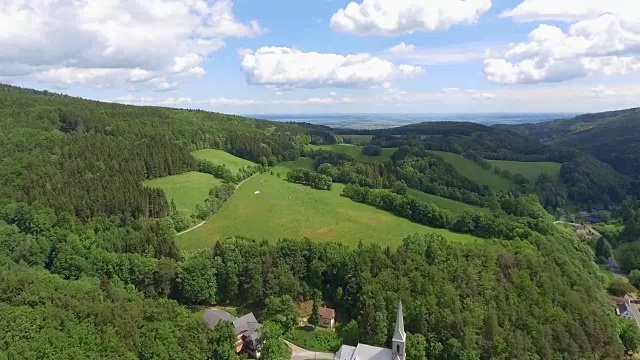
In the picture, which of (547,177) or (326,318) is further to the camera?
(547,177)

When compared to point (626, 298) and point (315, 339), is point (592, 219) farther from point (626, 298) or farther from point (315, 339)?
point (315, 339)

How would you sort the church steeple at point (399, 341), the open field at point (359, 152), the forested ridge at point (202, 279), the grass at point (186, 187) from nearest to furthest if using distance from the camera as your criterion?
the church steeple at point (399, 341), the forested ridge at point (202, 279), the grass at point (186, 187), the open field at point (359, 152)

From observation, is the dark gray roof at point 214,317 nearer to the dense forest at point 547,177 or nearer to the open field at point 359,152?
the dense forest at point 547,177

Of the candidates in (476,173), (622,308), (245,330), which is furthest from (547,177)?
(245,330)

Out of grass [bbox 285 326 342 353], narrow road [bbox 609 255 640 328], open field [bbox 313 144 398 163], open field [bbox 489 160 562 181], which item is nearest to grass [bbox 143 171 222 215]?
grass [bbox 285 326 342 353]

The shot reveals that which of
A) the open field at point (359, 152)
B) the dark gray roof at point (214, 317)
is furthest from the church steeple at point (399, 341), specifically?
the open field at point (359, 152)

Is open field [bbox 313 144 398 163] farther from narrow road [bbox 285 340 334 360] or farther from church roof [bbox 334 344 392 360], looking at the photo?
church roof [bbox 334 344 392 360]
